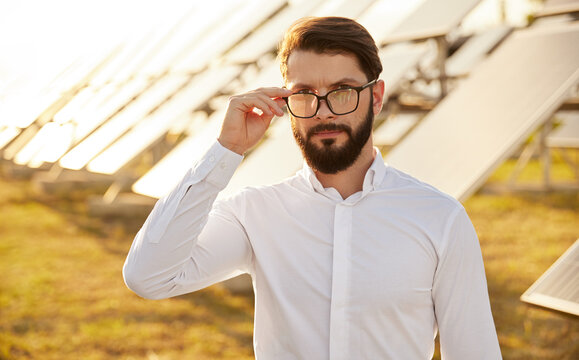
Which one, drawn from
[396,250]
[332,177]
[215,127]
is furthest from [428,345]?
[215,127]

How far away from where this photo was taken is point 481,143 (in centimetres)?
279

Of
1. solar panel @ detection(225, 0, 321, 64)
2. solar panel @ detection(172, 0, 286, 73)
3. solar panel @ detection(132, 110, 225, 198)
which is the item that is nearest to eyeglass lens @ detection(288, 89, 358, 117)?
solar panel @ detection(132, 110, 225, 198)

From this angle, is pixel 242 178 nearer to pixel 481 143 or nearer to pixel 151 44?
pixel 481 143

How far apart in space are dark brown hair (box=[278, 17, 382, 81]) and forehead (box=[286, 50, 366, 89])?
13 mm

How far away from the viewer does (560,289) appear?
2248 millimetres

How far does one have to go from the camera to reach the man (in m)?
1.53

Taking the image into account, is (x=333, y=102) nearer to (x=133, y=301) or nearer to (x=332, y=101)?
(x=332, y=101)

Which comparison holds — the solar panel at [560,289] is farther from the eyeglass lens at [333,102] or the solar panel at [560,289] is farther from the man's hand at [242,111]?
the man's hand at [242,111]

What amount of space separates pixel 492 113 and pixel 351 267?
1.73 metres

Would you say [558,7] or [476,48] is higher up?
[558,7]

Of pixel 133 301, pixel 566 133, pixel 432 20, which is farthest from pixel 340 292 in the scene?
pixel 566 133

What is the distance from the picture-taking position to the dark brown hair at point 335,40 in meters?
1.55

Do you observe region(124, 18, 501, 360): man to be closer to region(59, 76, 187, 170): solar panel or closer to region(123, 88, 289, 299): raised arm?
region(123, 88, 289, 299): raised arm

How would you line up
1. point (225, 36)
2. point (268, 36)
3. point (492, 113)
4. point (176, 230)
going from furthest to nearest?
1. point (225, 36)
2. point (268, 36)
3. point (492, 113)
4. point (176, 230)
